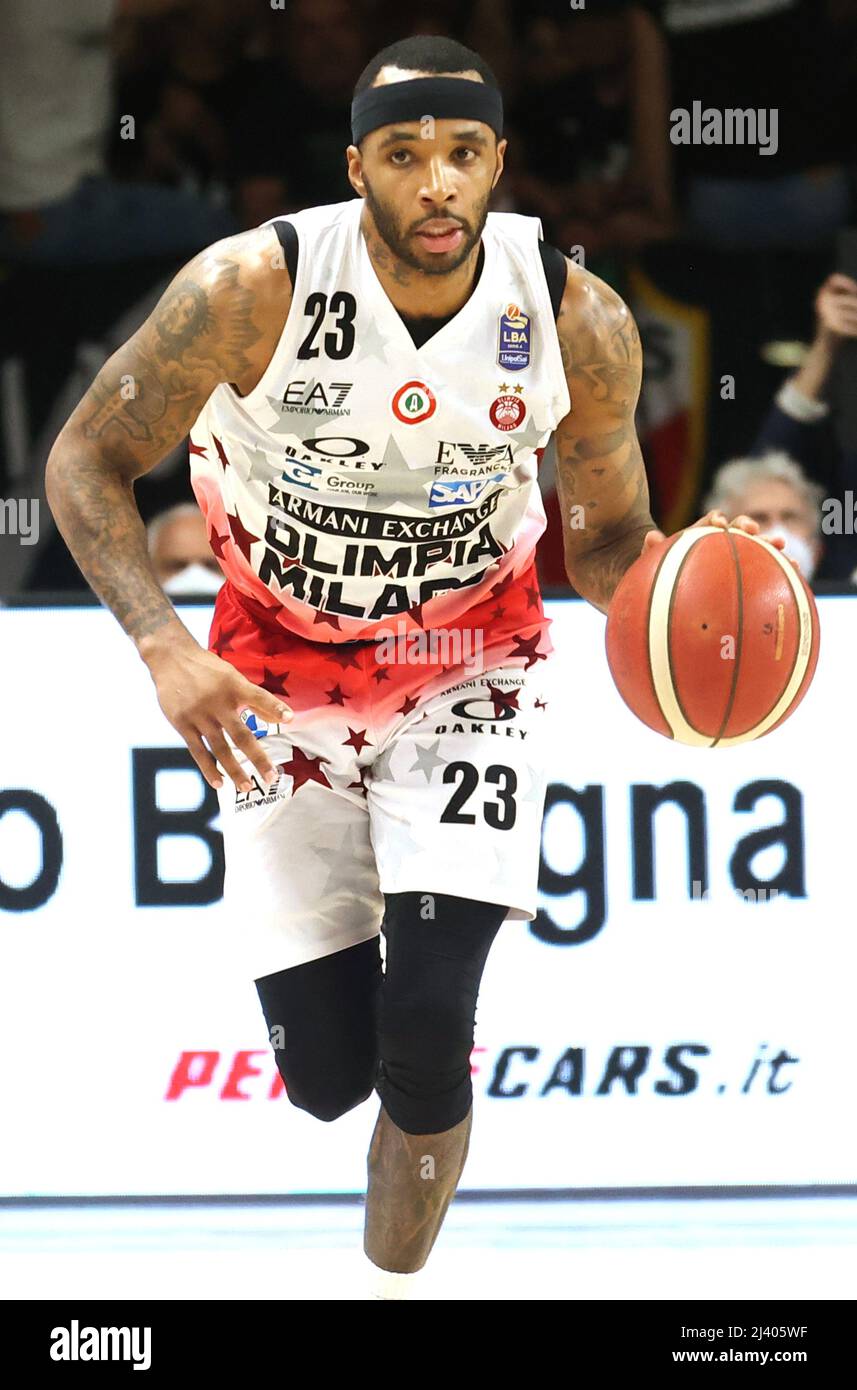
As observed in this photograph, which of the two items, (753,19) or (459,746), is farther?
(753,19)

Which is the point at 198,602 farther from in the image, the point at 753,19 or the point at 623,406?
the point at 753,19

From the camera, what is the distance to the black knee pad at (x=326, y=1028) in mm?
3209

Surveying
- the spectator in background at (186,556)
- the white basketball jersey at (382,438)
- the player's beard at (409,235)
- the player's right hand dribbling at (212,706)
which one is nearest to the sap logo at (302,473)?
the white basketball jersey at (382,438)

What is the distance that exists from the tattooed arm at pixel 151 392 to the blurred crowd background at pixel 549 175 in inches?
89.2

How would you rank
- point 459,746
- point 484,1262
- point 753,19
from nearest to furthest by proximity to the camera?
point 459,746 → point 484,1262 → point 753,19

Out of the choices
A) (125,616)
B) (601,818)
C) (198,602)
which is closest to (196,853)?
(198,602)

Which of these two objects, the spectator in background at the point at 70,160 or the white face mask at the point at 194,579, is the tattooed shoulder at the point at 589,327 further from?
the spectator in background at the point at 70,160

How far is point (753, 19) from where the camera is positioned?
5.74 meters

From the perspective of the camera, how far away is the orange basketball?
9.81 ft

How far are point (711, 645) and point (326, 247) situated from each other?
94 cm

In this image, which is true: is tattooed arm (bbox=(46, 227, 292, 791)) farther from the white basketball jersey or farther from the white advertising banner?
the white advertising banner

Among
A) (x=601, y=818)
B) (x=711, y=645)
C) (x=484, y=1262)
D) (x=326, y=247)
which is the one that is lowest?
(x=484, y=1262)

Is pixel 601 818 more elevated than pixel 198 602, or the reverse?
pixel 198 602

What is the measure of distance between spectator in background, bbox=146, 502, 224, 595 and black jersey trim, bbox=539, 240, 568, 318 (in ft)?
6.58
